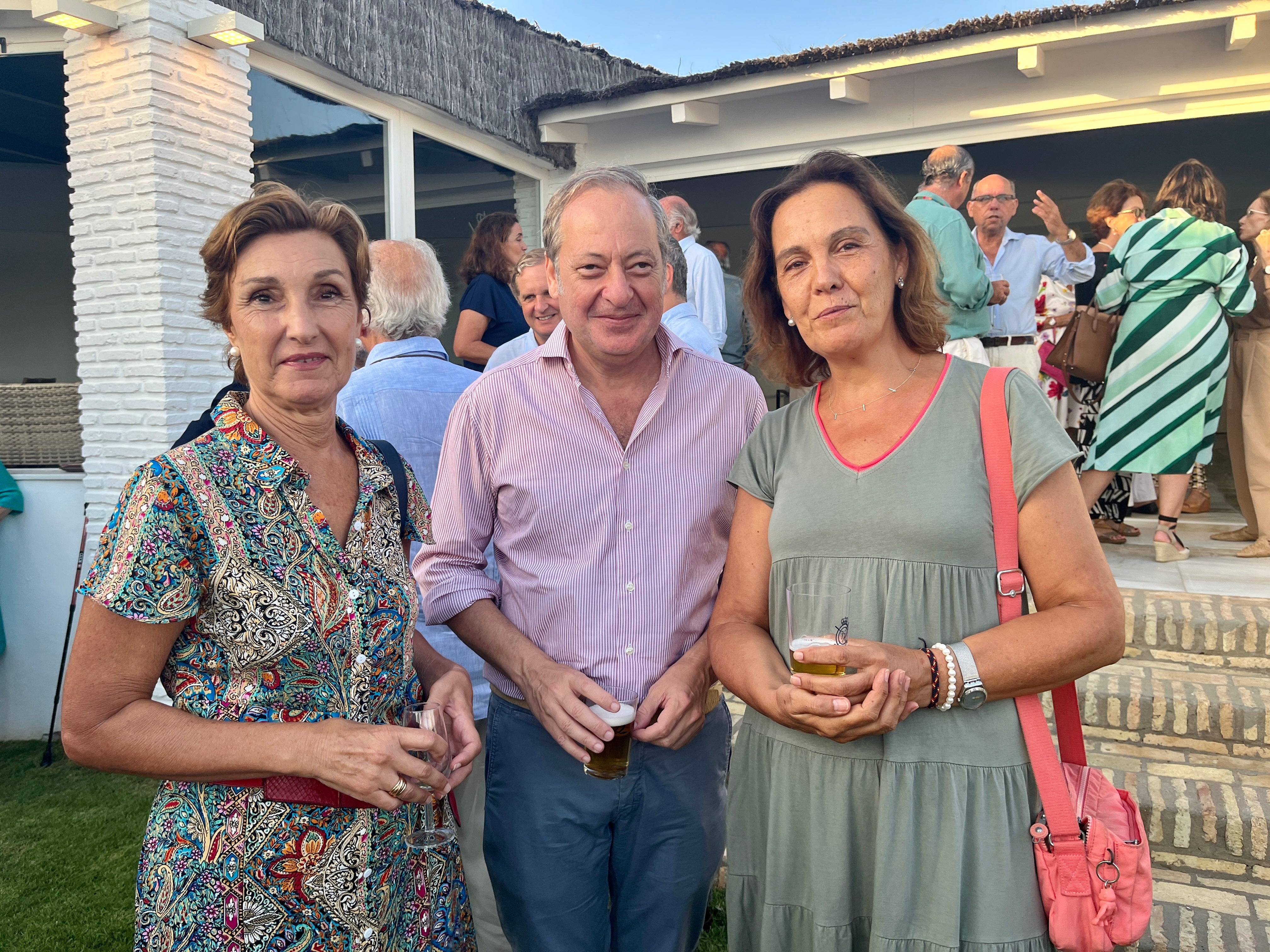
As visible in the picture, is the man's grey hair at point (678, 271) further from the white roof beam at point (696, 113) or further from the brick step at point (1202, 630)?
the white roof beam at point (696, 113)

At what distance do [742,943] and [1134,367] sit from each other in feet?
15.0

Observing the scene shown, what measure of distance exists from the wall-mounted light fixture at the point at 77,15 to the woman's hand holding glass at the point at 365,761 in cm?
491

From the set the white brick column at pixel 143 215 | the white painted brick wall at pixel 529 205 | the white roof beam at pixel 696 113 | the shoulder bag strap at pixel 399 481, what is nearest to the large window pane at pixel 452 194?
the white painted brick wall at pixel 529 205

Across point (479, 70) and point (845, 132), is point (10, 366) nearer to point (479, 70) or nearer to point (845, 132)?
point (479, 70)

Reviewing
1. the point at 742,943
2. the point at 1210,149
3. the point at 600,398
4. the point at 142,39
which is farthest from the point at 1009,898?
the point at 1210,149

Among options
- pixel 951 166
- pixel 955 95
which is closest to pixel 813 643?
pixel 951 166

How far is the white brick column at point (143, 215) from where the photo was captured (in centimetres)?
486

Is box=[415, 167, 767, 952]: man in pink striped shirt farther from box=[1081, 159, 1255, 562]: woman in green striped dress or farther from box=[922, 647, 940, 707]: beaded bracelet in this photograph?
box=[1081, 159, 1255, 562]: woman in green striped dress

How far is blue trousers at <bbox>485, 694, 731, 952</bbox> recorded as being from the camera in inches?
74.7

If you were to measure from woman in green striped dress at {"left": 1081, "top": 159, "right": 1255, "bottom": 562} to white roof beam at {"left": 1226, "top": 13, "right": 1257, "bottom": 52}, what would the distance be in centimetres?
155

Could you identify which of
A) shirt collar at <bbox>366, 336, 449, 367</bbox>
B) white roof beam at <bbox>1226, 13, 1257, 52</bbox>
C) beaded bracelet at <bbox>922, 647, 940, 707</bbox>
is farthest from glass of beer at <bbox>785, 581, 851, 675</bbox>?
white roof beam at <bbox>1226, 13, 1257, 52</bbox>

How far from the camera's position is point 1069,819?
1.47 meters

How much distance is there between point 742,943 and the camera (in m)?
1.77

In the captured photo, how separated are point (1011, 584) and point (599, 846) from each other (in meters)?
1.01
